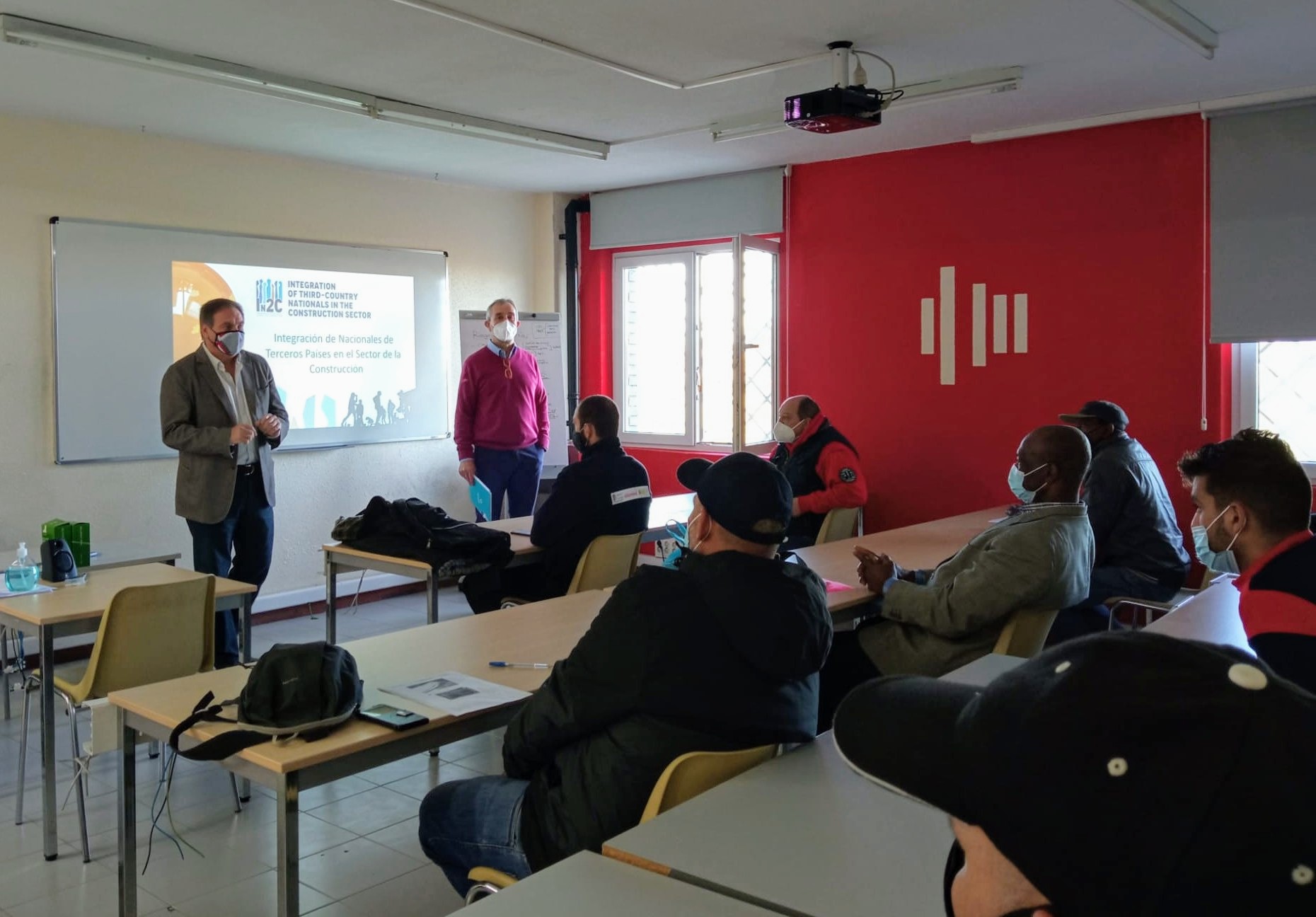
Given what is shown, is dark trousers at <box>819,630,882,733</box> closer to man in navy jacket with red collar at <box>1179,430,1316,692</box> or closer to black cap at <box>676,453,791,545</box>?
man in navy jacket with red collar at <box>1179,430,1316,692</box>

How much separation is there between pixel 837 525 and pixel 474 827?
3.52 m

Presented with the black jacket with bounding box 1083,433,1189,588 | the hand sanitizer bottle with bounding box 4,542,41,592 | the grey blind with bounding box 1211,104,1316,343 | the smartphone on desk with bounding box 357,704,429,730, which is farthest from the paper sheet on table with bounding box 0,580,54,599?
the grey blind with bounding box 1211,104,1316,343

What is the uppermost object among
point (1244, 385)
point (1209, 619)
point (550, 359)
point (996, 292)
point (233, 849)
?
point (996, 292)

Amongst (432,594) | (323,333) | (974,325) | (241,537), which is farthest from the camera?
(323,333)

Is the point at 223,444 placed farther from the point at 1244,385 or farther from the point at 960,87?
the point at 1244,385

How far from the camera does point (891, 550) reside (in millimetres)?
4590

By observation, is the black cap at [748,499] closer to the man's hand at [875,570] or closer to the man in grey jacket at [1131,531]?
the man's hand at [875,570]

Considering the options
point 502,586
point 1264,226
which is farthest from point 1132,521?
point 502,586

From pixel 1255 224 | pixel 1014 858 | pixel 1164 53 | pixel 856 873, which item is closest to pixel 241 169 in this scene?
pixel 1164 53

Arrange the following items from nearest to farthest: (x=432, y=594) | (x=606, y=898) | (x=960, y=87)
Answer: (x=606, y=898) < (x=432, y=594) < (x=960, y=87)

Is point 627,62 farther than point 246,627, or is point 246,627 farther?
point 627,62

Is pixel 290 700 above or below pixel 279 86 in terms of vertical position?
below

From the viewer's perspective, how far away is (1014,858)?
692 millimetres

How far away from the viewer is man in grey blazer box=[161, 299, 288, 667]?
4789 millimetres
